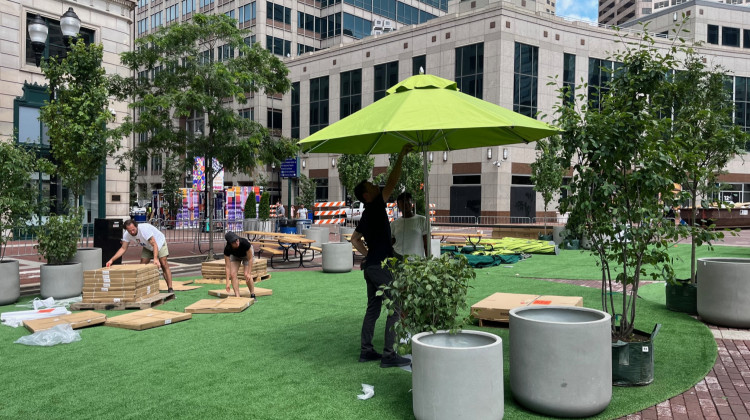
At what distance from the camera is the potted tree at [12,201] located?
32.0 ft

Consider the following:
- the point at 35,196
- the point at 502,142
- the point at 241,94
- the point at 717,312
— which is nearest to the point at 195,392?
the point at 502,142

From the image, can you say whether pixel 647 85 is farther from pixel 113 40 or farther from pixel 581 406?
pixel 113 40

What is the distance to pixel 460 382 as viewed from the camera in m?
4.09

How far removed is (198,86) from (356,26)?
46.7 meters

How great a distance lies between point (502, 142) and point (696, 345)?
349 centimetres

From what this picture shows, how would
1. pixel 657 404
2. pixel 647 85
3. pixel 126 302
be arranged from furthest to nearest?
pixel 126 302
pixel 647 85
pixel 657 404

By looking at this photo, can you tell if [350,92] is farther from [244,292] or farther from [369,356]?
[369,356]

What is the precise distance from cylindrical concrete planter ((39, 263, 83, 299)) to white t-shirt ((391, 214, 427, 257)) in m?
7.00

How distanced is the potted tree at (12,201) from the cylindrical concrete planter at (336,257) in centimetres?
646

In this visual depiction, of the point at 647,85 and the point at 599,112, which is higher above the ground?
the point at 647,85

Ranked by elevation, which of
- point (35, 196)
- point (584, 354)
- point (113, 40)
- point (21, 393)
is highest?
point (113, 40)

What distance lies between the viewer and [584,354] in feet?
14.5

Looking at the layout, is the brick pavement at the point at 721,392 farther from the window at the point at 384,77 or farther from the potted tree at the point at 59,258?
the window at the point at 384,77

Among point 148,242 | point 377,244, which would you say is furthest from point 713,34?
point 377,244
